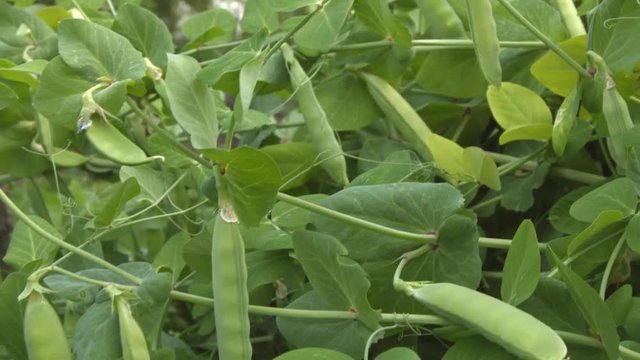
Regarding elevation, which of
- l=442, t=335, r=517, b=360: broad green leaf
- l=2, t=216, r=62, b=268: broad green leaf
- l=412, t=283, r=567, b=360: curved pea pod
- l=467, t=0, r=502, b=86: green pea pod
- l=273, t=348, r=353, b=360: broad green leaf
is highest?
l=467, t=0, r=502, b=86: green pea pod

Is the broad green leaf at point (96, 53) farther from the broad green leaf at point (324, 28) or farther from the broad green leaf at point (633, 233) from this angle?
the broad green leaf at point (633, 233)

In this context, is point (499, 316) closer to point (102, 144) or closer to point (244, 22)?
point (102, 144)

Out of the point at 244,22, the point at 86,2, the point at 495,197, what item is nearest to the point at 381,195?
the point at 495,197

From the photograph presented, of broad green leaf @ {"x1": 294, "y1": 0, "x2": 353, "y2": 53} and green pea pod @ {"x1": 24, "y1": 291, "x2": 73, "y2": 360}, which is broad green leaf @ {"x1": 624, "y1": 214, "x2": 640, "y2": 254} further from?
green pea pod @ {"x1": 24, "y1": 291, "x2": 73, "y2": 360}

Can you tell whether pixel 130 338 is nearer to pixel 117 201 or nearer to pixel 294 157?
pixel 117 201

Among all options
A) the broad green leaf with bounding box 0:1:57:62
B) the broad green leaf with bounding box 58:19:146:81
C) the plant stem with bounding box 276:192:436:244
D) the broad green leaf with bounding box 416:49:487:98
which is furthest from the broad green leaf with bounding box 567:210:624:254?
the broad green leaf with bounding box 0:1:57:62

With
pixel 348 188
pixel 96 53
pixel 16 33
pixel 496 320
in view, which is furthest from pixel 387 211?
pixel 16 33
